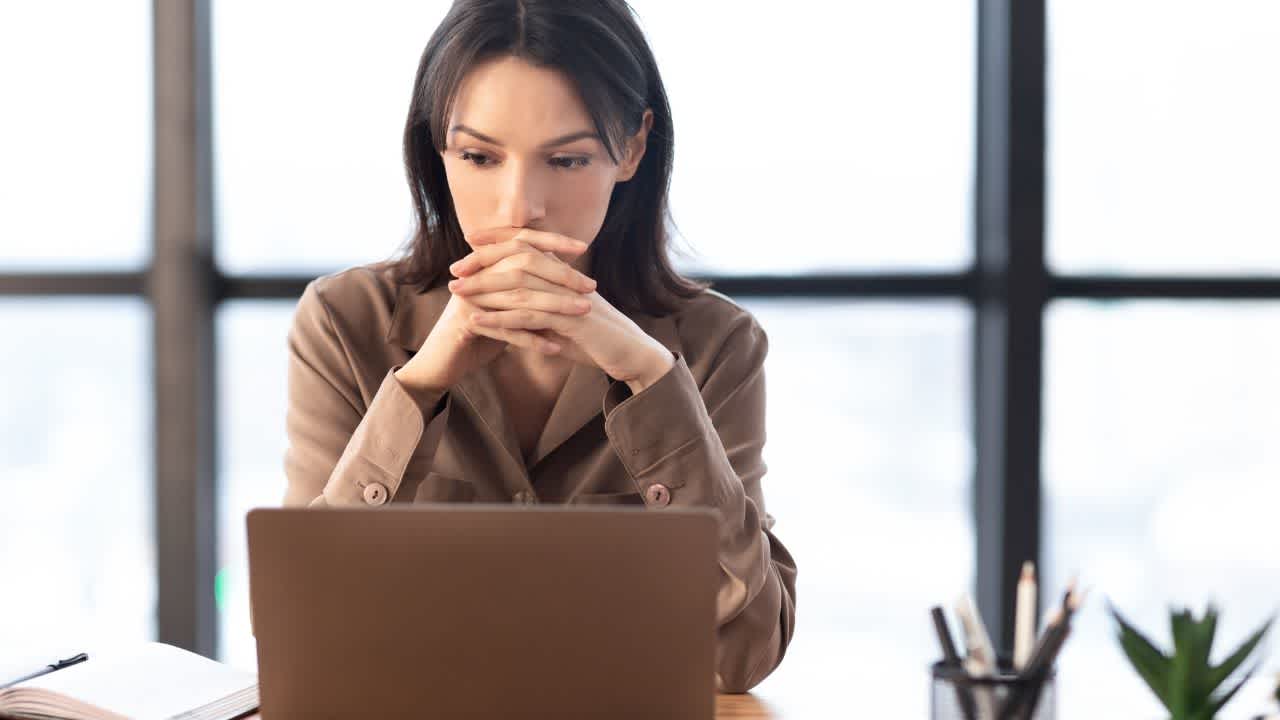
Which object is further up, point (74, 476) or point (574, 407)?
point (574, 407)

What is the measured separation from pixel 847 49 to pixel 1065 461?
37.5 inches

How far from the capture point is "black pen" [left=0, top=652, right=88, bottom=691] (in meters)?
1.00

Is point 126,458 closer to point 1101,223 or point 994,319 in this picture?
point 994,319

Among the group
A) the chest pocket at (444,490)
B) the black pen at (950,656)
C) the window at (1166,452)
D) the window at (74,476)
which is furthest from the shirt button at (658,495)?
the window at (74,476)

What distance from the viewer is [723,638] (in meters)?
1.23

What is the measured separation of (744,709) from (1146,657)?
0.42 metres

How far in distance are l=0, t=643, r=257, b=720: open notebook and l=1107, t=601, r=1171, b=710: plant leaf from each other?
0.70m

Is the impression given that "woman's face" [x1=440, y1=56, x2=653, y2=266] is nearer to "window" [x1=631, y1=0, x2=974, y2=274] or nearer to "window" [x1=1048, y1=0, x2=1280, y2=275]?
"window" [x1=631, y1=0, x2=974, y2=274]

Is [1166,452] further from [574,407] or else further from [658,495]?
[658,495]

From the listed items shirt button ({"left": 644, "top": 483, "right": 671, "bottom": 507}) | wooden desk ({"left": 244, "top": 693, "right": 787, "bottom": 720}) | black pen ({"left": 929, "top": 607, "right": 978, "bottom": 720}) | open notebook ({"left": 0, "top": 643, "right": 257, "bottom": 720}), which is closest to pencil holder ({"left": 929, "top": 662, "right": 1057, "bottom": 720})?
black pen ({"left": 929, "top": 607, "right": 978, "bottom": 720})

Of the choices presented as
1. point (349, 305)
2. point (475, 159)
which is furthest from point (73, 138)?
point (475, 159)

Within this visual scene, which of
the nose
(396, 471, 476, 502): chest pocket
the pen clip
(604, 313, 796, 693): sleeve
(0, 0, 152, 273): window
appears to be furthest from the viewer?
(0, 0, 152, 273): window

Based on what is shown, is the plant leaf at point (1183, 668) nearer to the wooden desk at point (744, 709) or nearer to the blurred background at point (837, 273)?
the wooden desk at point (744, 709)

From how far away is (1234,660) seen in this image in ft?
2.41
